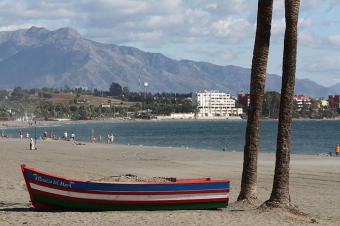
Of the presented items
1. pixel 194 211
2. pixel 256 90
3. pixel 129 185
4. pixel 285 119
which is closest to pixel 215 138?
pixel 256 90

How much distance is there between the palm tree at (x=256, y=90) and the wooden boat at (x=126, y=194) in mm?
1087

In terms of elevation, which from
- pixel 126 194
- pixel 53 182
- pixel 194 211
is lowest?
pixel 194 211

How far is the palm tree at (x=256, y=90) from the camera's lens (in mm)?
15500

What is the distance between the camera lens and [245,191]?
53.2 ft

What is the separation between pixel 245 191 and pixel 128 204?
3271 millimetres

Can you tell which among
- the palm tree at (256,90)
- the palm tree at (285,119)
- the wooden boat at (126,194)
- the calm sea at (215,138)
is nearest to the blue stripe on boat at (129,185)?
the wooden boat at (126,194)

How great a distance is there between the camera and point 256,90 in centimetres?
1580

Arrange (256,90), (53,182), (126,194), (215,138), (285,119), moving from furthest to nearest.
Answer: (215,138) < (256,90) < (53,182) < (126,194) < (285,119)

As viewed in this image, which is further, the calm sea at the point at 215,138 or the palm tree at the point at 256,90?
the calm sea at the point at 215,138

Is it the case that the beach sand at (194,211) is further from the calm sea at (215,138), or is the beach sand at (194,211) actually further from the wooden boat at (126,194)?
the calm sea at (215,138)

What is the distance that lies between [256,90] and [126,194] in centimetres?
426

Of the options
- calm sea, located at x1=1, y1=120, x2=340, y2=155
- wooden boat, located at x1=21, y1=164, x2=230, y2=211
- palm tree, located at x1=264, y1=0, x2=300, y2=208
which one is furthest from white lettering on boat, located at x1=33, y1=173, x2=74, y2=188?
calm sea, located at x1=1, y1=120, x2=340, y2=155

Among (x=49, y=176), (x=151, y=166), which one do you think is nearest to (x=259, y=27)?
(x=49, y=176)

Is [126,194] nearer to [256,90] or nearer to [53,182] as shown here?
[53,182]
